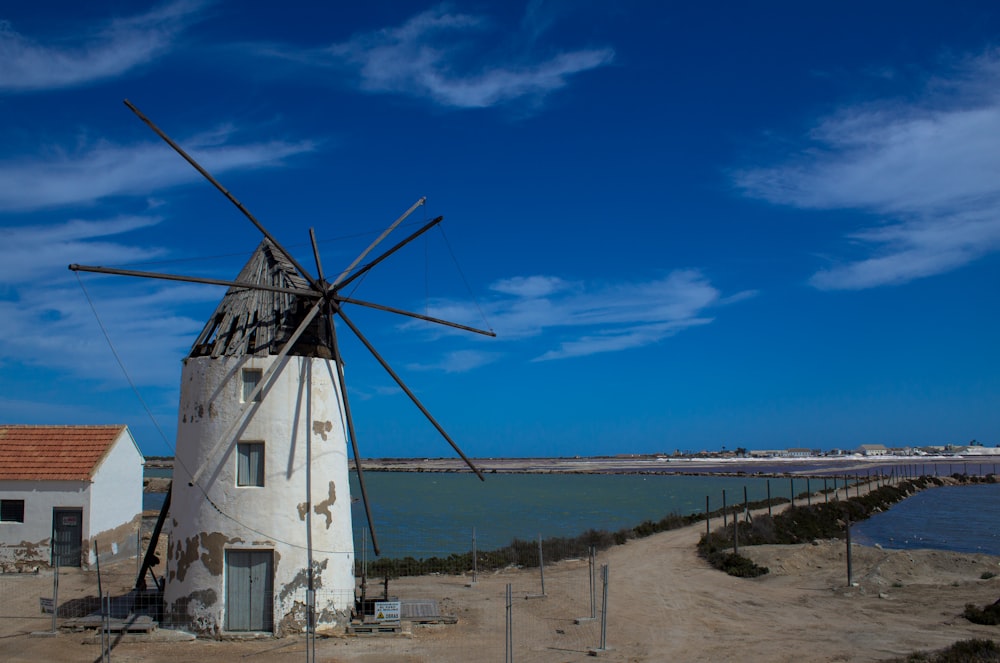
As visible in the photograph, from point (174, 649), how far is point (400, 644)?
3883mm

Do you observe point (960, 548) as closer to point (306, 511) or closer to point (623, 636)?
point (623, 636)

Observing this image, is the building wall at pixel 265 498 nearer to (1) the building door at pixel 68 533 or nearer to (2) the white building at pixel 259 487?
(2) the white building at pixel 259 487

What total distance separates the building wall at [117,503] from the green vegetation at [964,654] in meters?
20.1

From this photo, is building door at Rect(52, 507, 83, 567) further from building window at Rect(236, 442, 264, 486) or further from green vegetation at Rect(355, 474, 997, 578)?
building window at Rect(236, 442, 264, 486)

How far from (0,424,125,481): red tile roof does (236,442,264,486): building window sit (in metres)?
9.90

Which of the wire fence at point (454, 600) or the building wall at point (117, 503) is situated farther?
the building wall at point (117, 503)

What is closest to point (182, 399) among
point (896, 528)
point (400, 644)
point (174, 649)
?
point (174, 649)

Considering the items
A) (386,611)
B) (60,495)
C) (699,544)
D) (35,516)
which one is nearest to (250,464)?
(386,611)

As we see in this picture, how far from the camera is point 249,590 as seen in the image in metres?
14.4

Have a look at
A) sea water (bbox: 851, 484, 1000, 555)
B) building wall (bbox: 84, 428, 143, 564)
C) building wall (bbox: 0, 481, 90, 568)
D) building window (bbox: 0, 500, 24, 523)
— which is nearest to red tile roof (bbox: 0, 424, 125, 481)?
building wall (bbox: 0, 481, 90, 568)

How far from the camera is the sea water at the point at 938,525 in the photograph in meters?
33.1

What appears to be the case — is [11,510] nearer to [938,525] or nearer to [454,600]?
[454,600]

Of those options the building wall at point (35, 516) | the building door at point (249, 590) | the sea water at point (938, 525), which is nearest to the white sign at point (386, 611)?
the building door at point (249, 590)

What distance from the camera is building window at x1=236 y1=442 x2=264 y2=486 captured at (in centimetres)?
1464
